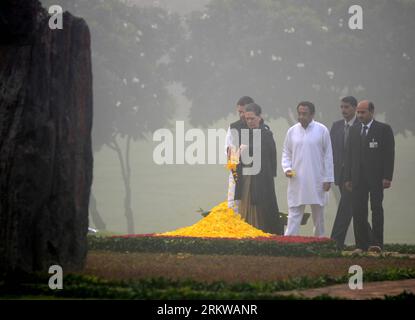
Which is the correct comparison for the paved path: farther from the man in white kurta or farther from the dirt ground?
the man in white kurta

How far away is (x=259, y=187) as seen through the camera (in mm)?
17766

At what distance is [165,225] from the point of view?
44.2 m

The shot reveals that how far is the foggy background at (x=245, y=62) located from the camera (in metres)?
37.6

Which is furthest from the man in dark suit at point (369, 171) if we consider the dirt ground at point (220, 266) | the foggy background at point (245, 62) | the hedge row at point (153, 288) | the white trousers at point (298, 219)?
the foggy background at point (245, 62)

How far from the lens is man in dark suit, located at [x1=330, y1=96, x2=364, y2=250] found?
1697 centimetres

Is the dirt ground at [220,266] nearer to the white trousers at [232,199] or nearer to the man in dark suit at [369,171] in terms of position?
the man in dark suit at [369,171]

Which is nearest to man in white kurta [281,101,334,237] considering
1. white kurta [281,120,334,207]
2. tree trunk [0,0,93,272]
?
white kurta [281,120,334,207]

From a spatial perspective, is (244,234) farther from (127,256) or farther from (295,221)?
(127,256)

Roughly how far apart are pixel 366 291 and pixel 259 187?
776 centimetres

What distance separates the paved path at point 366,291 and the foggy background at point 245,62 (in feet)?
86.0

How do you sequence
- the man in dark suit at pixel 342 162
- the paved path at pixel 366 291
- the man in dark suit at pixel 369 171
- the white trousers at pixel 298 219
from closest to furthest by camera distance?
the paved path at pixel 366 291
the man in dark suit at pixel 369 171
the man in dark suit at pixel 342 162
the white trousers at pixel 298 219

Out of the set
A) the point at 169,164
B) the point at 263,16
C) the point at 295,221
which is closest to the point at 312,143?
the point at 295,221

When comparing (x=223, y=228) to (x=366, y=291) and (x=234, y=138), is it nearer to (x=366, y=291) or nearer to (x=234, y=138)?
(x=234, y=138)

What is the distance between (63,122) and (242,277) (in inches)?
108
